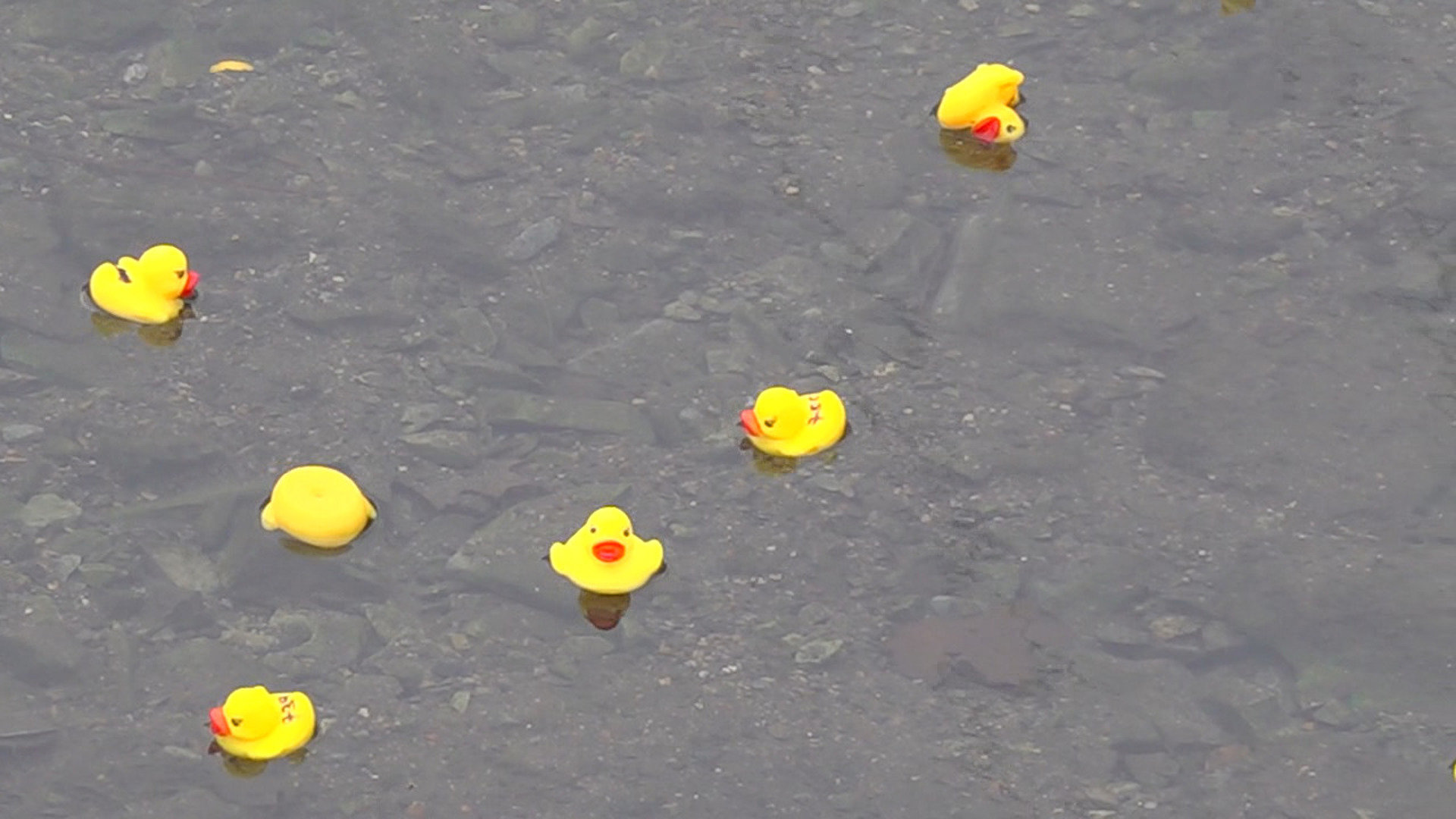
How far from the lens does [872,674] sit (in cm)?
396

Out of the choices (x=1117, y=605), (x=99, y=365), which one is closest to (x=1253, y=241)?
(x=1117, y=605)

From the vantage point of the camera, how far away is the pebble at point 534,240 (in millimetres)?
4816

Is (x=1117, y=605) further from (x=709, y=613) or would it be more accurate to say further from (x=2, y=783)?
(x=2, y=783)

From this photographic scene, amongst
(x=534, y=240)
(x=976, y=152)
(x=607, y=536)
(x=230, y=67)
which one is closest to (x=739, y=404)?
(x=607, y=536)

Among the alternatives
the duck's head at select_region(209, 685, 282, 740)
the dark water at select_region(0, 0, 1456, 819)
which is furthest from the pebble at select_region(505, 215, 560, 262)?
the duck's head at select_region(209, 685, 282, 740)

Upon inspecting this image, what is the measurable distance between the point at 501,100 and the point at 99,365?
3.94 ft

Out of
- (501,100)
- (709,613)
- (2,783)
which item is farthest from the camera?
(501,100)

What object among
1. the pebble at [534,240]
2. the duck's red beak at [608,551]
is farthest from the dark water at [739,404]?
the duck's red beak at [608,551]

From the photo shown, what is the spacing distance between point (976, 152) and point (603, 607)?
1.62 metres

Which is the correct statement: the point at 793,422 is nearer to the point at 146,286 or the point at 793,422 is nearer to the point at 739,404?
the point at 739,404

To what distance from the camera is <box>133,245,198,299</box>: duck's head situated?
4.60m

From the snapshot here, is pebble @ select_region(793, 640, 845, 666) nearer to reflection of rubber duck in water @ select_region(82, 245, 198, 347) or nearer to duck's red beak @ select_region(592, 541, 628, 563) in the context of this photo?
duck's red beak @ select_region(592, 541, 628, 563)

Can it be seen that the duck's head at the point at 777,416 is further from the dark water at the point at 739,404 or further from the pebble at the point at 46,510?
the pebble at the point at 46,510

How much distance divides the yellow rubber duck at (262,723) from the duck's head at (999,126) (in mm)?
2158
